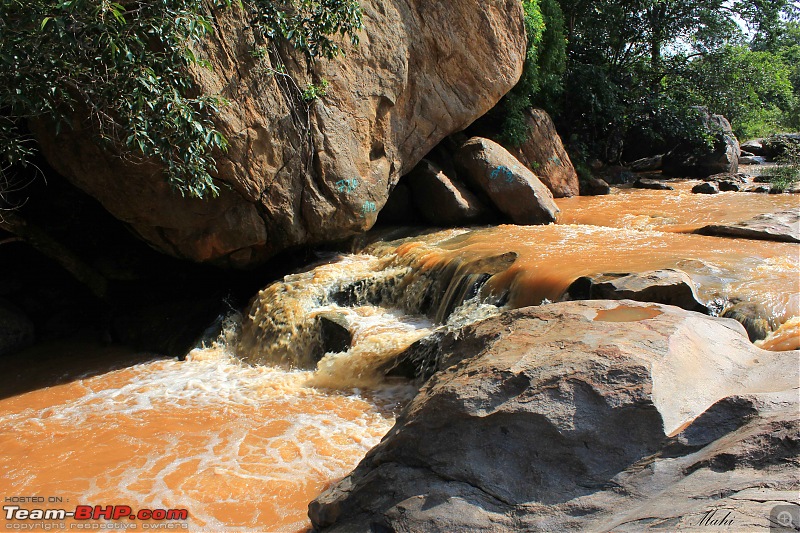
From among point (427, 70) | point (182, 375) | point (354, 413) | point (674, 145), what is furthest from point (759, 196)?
point (182, 375)

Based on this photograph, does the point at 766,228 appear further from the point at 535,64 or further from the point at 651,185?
the point at 651,185

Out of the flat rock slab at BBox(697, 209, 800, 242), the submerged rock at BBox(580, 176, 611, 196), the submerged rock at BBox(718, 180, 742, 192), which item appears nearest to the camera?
the flat rock slab at BBox(697, 209, 800, 242)

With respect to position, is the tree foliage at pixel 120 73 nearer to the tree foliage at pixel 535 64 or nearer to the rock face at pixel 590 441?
the rock face at pixel 590 441

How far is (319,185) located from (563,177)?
6.73m

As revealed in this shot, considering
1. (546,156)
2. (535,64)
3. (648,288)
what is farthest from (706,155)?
(648,288)

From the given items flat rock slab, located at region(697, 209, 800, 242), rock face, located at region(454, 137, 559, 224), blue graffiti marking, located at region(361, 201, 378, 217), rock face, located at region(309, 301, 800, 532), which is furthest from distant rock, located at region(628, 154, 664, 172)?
rock face, located at region(309, 301, 800, 532)

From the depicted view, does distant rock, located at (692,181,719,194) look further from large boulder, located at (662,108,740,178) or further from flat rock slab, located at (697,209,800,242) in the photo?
flat rock slab, located at (697,209,800,242)

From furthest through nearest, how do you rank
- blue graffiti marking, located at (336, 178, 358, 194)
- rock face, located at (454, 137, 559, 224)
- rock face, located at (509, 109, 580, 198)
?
rock face, located at (509, 109, 580, 198) < rock face, located at (454, 137, 559, 224) < blue graffiti marking, located at (336, 178, 358, 194)

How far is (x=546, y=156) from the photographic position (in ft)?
41.7

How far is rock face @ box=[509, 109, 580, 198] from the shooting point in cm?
1252

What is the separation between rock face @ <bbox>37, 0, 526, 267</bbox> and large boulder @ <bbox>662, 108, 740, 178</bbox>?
8.03m

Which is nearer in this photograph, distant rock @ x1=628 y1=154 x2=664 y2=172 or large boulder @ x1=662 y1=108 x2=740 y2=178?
large boulder @ x1=662 y1=108 x2=740 y2=178

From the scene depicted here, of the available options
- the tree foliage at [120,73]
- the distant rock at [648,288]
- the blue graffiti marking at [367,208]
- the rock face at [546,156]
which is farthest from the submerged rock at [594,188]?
the tree foliage at [120,73]

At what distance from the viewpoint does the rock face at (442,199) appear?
977 centimetres
